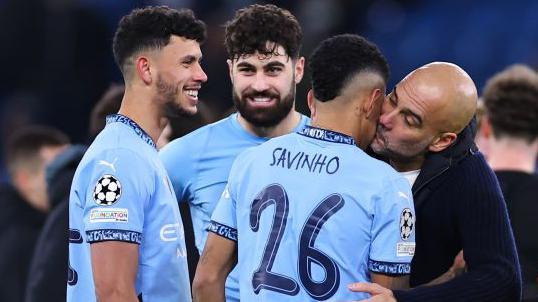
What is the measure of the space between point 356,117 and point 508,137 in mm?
1722

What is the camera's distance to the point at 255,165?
405cm

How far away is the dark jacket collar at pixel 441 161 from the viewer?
4.13 meters

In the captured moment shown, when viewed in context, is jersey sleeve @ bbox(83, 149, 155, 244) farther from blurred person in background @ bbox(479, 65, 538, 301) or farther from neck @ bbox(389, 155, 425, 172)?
blurred person in background @ bbox(479, 65, 538, 301)

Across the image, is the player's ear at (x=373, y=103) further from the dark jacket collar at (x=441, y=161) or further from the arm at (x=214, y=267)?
the arm at (x=214, y=267)

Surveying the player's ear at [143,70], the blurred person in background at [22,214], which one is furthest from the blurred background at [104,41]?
the player's ear at [143,70]

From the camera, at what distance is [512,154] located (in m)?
5.41

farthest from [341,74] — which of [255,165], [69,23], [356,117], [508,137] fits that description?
[69,23]

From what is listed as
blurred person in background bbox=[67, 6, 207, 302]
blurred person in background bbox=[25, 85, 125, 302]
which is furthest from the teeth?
blurred person in background bbox=[25, 85, 125, 302]

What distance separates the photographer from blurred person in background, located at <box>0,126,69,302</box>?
24.3 feet

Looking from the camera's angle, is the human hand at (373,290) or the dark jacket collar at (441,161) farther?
the dark jacket collar at (441,161)

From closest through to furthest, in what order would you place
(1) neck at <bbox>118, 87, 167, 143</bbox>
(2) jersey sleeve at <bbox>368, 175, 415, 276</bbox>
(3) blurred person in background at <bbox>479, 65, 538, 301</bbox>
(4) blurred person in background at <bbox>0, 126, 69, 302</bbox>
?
(2) jersey sleeve at <bbox>368, 175, 415, 276</bbox>, (1) neck at <bbox>118, 87, 167, 143</bbox>, (3) blurred person in background at <bbox>479, 65, 538, 301</bbox>, (4) blurred person in background at <bbox>0, 126, 69, 302</bbox>

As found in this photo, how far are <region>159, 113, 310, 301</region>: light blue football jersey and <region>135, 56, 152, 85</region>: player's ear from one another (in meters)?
0.64

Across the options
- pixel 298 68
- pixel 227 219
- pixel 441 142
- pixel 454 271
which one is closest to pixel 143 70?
pixel 227 219

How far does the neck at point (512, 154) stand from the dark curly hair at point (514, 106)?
39 mm
